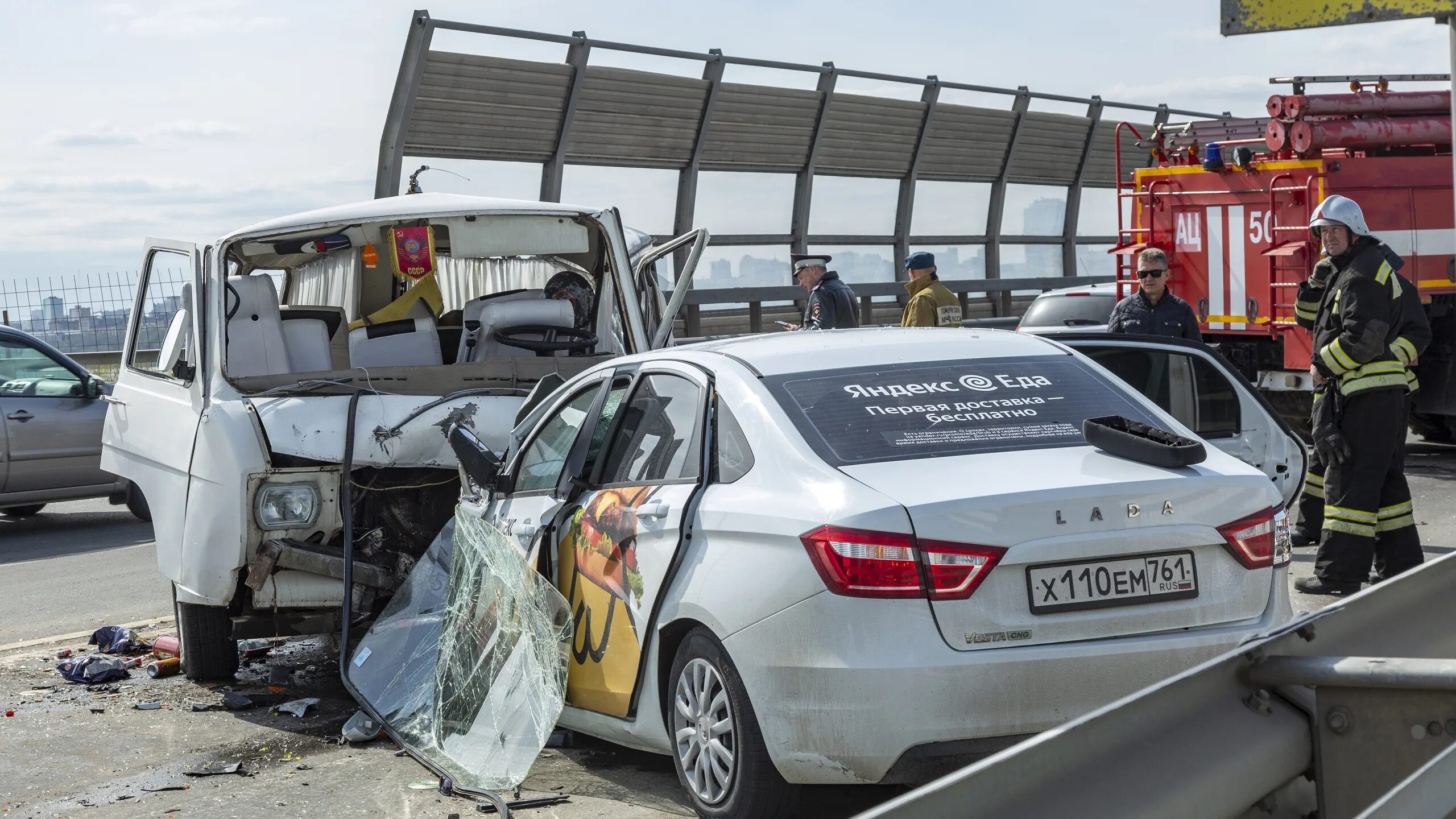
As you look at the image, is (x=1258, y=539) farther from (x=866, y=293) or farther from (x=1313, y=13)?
(x=866, y=293)

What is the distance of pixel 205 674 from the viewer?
6.87 meters

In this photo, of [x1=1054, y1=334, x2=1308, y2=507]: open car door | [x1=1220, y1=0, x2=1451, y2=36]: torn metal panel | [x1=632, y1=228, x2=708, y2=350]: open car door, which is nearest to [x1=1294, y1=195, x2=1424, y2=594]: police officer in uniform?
[x1=1054, y1=334, x2=1308, y2=507]: open car door

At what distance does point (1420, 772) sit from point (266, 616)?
5.03 metres

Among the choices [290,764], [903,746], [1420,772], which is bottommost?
[290,764]

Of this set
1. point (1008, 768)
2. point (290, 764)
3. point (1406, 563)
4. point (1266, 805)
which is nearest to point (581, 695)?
point (290, 764)

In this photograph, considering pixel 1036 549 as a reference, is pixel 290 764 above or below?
below

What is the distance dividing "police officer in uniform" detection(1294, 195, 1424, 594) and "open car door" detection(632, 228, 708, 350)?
118 inches

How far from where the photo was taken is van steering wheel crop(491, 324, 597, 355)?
26.1 feet

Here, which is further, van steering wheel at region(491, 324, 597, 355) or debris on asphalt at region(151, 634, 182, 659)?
van steering wheel at region(491, 324, 597, 355)

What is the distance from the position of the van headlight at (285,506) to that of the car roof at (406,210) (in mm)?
1326

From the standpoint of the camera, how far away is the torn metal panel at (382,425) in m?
6.34

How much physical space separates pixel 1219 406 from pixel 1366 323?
77 centimetres

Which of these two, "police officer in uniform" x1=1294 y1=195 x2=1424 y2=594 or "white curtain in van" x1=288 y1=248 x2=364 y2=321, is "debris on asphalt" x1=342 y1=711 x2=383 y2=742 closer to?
"white curtain in van" x1=288 y1=248 x2=364 y2=321

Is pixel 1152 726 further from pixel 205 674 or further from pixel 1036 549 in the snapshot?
pixel 205 674
